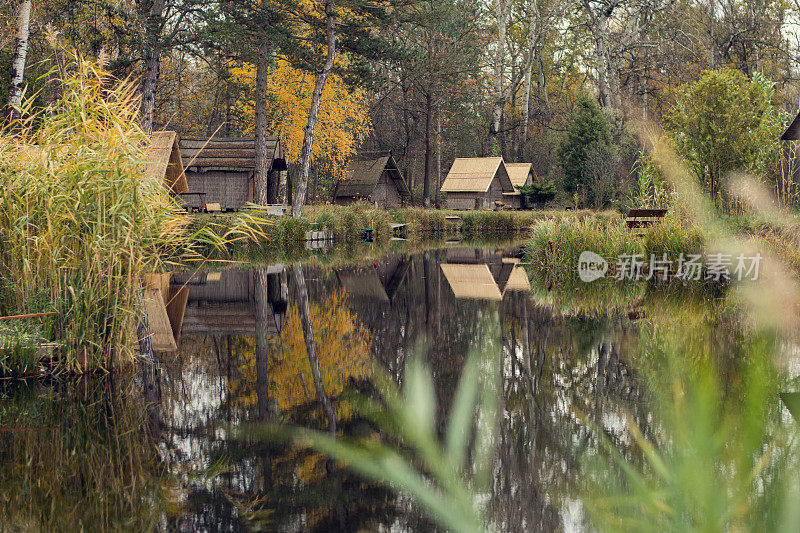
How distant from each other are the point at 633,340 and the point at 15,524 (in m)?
6.62

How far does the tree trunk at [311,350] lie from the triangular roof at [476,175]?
1329 inches

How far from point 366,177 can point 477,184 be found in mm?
6890

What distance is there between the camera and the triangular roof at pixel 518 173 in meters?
51.7

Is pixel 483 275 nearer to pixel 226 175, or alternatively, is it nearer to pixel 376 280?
pixel 376 280

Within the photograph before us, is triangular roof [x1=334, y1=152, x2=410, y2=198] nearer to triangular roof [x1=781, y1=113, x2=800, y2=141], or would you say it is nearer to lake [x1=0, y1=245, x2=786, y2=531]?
triangular roof [x1=781, y1=113, x2=800, y2=141]

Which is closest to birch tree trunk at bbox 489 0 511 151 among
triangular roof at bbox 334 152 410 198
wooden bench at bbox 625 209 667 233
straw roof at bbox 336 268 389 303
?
triangular roof at bbox 334 152 410 198

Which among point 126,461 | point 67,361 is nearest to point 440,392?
point 126,461

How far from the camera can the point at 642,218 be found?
671 inches

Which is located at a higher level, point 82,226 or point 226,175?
point 226,175

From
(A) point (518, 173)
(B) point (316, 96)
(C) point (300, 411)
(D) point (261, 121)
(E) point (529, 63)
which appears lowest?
(C) point (300, 411)

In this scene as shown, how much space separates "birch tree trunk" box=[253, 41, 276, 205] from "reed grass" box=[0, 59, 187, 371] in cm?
2359

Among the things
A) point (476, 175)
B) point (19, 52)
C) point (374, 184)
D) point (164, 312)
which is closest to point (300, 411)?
point (164, 312)

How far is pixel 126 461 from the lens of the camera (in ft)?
14.7

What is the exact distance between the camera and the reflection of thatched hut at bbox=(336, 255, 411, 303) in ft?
44.8
